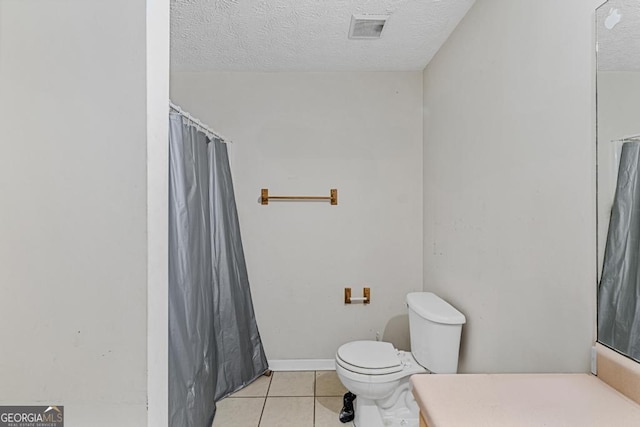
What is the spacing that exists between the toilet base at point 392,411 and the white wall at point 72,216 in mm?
1440

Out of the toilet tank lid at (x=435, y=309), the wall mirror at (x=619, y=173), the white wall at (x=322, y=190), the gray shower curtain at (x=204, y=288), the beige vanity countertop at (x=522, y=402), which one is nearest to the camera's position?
the beige vanity countertop at (x=522, y=402)

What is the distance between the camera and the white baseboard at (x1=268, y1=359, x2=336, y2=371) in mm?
2746

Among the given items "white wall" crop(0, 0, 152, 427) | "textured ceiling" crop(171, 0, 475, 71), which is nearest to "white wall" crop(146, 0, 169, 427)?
"white wall" crop(0, 0, 152, 427)

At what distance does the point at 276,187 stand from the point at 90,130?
6.17 feet

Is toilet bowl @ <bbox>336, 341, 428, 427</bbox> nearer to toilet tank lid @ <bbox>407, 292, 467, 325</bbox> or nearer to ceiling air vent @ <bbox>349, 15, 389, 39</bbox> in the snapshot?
toilet tank lid @ <bbox>407, 292, 467, 325</bbox>

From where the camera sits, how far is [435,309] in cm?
195

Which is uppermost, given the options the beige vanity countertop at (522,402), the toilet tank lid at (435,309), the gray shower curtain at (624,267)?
the gray shower curtain at (624,267)

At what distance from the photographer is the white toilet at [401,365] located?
1.85m

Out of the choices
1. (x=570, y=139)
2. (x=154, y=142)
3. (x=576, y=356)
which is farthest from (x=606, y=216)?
(x=154, y=142)

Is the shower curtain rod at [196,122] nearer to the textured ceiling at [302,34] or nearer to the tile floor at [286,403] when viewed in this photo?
the textured ceiling at [302,34]

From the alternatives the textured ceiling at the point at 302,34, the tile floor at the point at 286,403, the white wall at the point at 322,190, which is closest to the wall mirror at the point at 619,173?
the textured ceiling at the point at 302,34

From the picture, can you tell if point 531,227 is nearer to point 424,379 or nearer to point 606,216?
point 606,216

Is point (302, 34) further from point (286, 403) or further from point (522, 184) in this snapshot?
point (286, 403)

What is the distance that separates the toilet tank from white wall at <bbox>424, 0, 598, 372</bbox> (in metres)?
0.07
